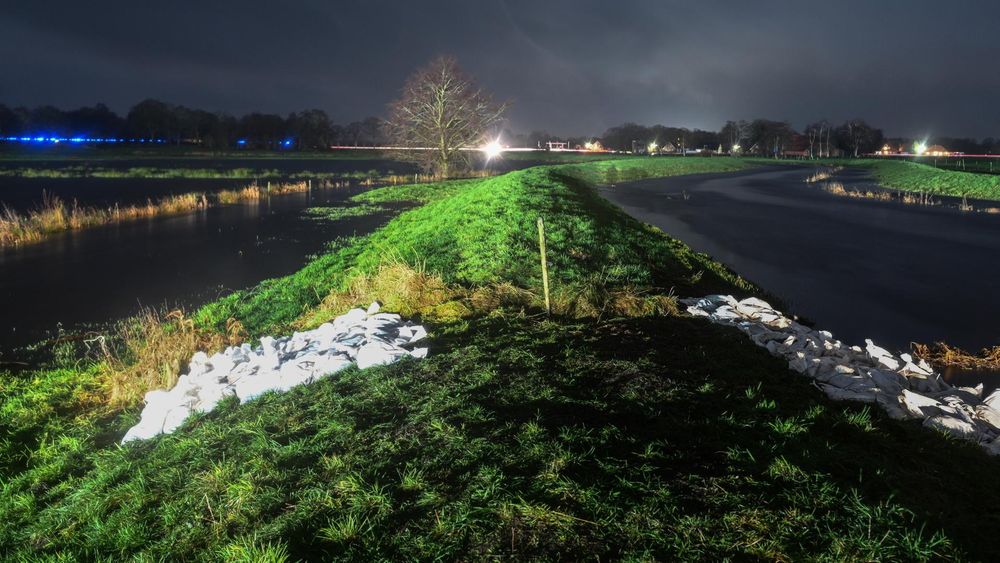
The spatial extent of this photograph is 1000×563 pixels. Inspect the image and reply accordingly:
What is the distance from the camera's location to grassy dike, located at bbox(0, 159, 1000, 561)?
4297mm

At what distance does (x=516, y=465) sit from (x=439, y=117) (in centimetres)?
5321

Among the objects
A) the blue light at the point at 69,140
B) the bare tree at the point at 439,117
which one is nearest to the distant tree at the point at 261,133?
the blue light at the point at 69,140

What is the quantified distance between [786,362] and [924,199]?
40230 mm

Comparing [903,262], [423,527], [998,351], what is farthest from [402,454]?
[903,262]

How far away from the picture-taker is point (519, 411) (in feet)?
20.5

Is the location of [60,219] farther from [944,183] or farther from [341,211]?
[944,183]

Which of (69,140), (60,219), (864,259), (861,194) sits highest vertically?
(69,140)

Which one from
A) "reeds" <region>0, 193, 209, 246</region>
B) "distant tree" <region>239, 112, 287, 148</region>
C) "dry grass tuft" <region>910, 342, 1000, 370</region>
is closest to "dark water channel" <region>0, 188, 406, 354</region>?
"reeds" <region>0, 193, 209, 246</region>

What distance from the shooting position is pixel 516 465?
5.16 metres

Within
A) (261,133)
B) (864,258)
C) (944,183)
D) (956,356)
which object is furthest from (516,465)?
(261,133)

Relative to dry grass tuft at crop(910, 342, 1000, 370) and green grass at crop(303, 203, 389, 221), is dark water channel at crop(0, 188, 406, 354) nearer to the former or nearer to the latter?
green grass at crop(303, 203, 389, 221)

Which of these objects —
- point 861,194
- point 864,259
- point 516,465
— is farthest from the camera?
point 861,194

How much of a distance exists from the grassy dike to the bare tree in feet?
160

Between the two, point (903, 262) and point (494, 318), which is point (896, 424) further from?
point (903, 262)
